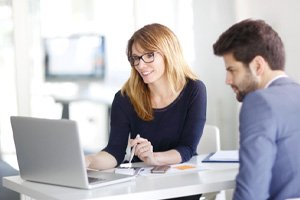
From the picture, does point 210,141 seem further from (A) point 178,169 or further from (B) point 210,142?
(A) point 178,169

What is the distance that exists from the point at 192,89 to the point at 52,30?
1.78 metres

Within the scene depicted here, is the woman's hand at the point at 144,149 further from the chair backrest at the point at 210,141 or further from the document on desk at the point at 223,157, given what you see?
the chair backrest at the point at 210,141

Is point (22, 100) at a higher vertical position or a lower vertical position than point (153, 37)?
lower

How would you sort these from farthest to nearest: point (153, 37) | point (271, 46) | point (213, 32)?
point (213, 32), point (153, 37), point (271, 46)

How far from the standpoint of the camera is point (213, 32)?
4.43 meters

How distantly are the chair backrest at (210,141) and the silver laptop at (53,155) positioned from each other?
998mm

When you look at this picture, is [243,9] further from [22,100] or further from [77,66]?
[22,100]

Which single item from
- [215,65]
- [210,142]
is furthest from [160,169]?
[215,65]

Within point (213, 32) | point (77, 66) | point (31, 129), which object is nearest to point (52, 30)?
point (77, 66)

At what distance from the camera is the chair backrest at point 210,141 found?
296 centimetres

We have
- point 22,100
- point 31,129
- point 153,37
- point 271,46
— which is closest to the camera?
point 271,46

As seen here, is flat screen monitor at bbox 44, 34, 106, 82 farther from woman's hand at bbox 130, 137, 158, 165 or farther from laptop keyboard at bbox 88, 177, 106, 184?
laptop keyboard at bbox 88, 177, 106, 184

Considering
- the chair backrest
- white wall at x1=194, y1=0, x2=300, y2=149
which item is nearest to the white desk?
the chair backrest

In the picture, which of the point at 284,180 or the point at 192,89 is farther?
the point at 192,89
